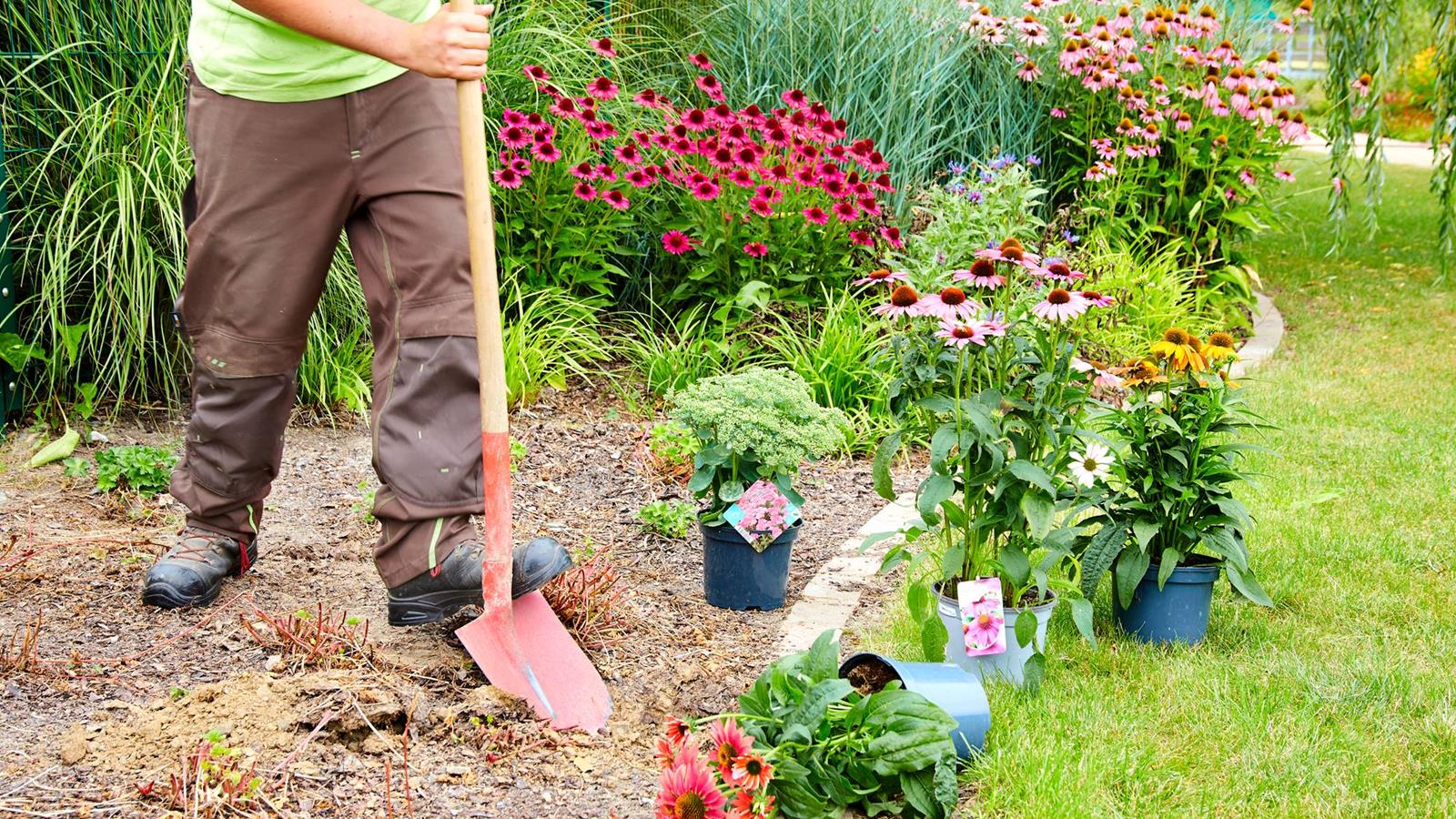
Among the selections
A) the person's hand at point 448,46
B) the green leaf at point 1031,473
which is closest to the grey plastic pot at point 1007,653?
the green leaf at point 1031,473

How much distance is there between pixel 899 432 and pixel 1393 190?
35.8ft

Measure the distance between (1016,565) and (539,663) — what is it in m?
0.96

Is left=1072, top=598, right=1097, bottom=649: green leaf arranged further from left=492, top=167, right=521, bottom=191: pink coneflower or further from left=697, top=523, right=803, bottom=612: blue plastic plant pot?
left=492, top=167, right=521, bottom=191: pink coneflower

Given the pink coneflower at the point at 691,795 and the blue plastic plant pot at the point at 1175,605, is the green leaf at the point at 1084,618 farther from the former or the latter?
the pink coneflower at the point at 691,795

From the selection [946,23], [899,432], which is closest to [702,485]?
[899,432]

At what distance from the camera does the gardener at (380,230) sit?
99.1 inches

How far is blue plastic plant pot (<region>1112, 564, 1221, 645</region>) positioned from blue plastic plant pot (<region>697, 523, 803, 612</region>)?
791 millimetres

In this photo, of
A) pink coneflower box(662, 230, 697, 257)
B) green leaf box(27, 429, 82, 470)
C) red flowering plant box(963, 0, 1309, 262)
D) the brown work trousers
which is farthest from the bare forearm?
red flowering plant box(963, 0, 1309, 262)

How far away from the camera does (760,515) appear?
2.99m

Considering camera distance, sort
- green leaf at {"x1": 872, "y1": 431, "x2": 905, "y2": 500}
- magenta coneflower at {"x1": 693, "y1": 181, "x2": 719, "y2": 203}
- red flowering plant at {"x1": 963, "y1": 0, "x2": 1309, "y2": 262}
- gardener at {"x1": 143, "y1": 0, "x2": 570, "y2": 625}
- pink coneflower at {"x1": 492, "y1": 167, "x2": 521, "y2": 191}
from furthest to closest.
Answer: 1. red flowering plant at {"x1": 963, "y1": 0, "x2": 1309, "y2": 262}
2. magenta coneflower at {"x1": 693, "y1": 181, "x2": 719, "y2": 203}
3. pink coneflower at {"x1": 492, "y1": 167, "x2": 521, "y2": 191}
4. green leaf at {"x1": 872, "y1": 431, "x2": 905, "y2": 500}
5. gardener at {"x1": 143, "y1": 0, "x2": 570, "y2": 625}

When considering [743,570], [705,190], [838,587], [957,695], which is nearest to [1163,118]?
[705,190]

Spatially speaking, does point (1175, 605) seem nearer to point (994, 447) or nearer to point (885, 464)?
point (994, 447)

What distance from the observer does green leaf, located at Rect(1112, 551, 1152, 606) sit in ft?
9.02

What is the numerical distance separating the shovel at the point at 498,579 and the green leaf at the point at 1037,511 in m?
0.90
